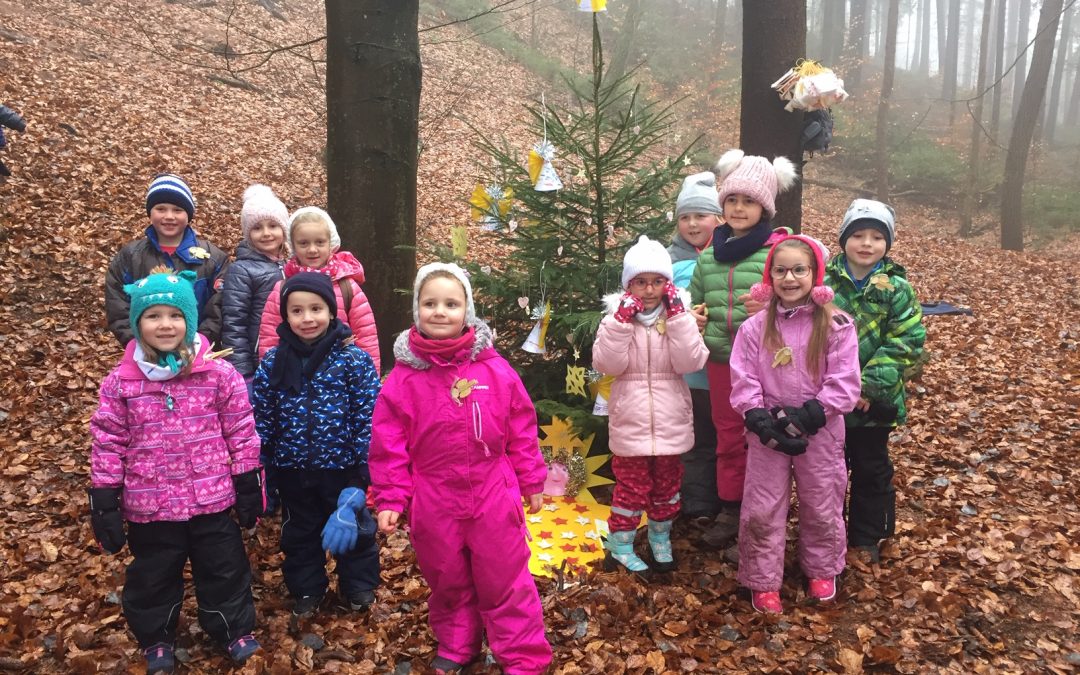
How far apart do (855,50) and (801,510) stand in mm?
30338

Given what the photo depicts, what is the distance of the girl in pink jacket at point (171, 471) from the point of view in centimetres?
308

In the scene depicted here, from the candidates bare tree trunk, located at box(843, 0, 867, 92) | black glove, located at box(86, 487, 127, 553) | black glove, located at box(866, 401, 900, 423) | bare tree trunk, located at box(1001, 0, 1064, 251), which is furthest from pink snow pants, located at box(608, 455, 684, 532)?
bare tree trunk, located at box(843, 0, 867, 92)

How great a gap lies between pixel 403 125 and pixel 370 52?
59cm

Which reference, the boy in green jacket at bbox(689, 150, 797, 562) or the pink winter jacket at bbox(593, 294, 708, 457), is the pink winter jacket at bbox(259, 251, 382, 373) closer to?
the pink winter jacket at bbox(593, 294, 708, 457)

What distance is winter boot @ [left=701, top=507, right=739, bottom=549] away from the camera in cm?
443

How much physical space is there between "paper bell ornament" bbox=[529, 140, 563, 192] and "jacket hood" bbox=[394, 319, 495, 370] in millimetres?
1859

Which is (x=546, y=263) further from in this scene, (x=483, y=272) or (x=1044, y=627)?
(x=1044, y=627)

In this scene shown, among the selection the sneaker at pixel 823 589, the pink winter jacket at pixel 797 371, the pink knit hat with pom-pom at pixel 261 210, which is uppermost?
the pink knit hat with pom-pom at pixel 261 210

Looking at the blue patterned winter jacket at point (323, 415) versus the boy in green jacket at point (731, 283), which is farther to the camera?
the boy in green jacket at point (731, 283)

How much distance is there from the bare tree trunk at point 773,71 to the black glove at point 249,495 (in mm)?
4508

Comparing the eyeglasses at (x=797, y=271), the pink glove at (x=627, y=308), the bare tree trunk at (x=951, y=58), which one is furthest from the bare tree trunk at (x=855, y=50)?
the pink glove at (x=627, y=308)

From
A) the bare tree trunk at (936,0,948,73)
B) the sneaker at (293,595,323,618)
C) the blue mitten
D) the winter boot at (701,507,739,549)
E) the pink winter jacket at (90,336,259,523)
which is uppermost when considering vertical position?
the bare tree trunk at (936,0,948,73)

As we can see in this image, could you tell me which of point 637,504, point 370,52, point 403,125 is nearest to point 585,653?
point 637,504

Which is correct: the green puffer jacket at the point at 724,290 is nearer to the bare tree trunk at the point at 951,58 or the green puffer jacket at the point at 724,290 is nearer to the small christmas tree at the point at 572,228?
the small christmas tree at the point at 572,228
